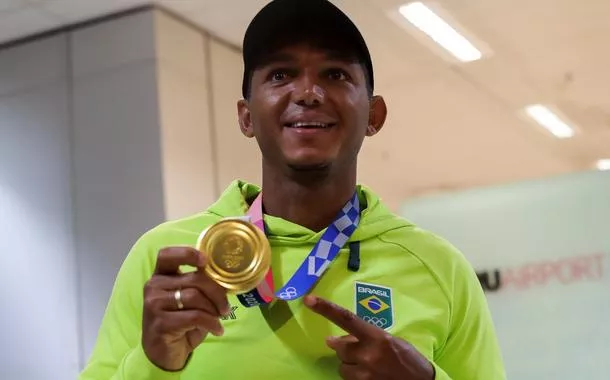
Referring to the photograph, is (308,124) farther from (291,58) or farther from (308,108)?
(291,58)

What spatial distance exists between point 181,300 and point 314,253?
37 cm

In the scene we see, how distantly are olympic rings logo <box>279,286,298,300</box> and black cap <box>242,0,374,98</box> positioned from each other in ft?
1.39

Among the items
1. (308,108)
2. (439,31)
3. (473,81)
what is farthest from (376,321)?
(473,81)

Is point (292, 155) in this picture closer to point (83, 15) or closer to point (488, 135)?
point (83, 15)

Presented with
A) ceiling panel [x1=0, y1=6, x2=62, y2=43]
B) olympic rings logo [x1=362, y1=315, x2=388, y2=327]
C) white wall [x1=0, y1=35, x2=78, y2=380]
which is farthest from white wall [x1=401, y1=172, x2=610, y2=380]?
ceiling panel [x1=0, y1=6, x2=62, y2=43]

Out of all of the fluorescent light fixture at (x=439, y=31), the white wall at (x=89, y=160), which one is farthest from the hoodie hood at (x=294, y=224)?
the fluorescent light fixture at (x=439, y=31)

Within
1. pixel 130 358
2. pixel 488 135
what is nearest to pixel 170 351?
pixel 130 358

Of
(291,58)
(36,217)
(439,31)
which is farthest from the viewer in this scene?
(439,31)

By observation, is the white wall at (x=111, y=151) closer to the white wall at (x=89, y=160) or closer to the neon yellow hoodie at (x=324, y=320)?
the white wall at (x=89, y=160)

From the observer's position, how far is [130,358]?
1261 mm

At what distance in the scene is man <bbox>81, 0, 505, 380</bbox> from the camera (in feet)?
4.58

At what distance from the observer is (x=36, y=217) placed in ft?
16.0

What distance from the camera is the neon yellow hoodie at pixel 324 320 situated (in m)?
1.38

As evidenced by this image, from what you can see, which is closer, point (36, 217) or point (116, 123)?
point (116, 123)
